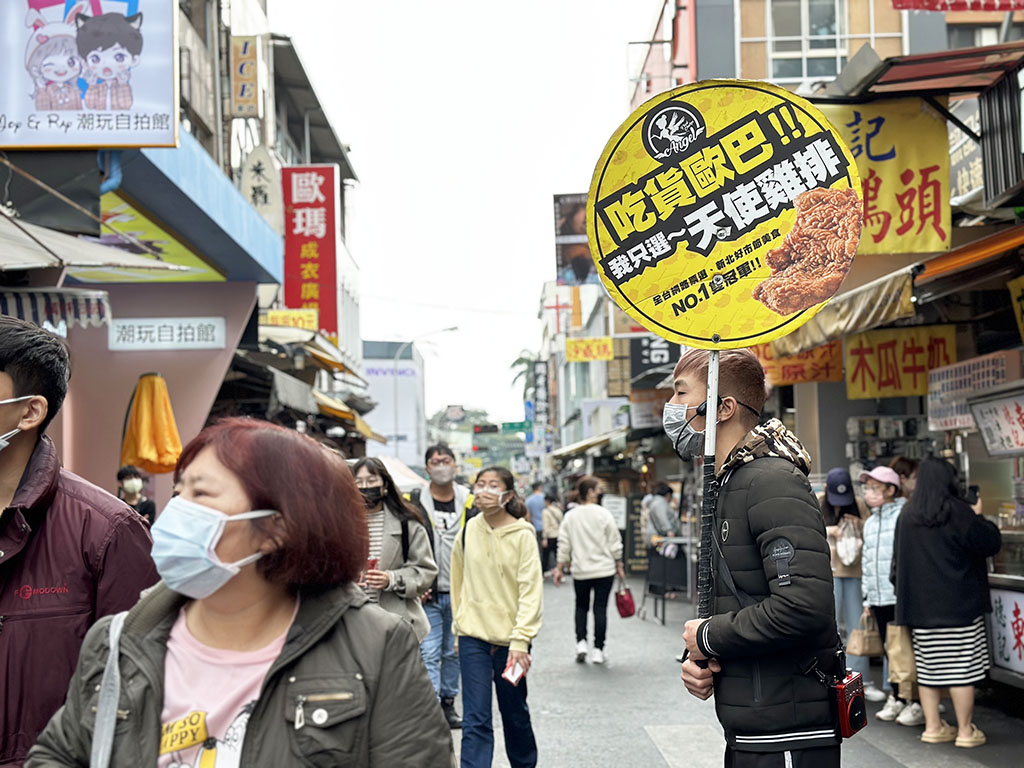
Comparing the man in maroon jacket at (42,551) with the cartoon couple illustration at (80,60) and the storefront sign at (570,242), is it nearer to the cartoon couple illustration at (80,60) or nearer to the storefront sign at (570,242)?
the cartoon couple illustration at (80,60)

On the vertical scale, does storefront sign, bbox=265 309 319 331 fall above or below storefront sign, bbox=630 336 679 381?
above

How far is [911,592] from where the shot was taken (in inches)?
320

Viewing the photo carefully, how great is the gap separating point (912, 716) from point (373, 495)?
4.50m

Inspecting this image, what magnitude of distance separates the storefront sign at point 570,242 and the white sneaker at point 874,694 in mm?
14876

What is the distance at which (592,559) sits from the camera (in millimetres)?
12211

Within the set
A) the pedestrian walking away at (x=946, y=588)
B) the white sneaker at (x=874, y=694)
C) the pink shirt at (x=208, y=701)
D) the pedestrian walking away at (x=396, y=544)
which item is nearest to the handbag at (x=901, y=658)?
the pedestrian walking away at (x=946, y=588)

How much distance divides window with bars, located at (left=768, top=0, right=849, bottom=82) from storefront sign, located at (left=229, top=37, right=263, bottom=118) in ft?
29.4

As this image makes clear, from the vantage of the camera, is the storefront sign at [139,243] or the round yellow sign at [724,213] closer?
the round yellow sign at [724,213]

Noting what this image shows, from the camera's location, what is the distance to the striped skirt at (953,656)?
7.93 meters

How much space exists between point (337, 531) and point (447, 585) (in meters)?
6.53

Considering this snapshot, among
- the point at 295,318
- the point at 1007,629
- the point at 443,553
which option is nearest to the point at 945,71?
the point at 1007,629

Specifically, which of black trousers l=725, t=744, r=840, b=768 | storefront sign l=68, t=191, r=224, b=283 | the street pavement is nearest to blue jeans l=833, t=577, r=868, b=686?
the street pavement

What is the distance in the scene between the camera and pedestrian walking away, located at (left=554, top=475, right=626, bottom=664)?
12.2 meters

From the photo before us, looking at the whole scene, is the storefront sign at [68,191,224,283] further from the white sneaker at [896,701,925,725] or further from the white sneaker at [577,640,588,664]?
the white sneaker at [896,701,925,725]
